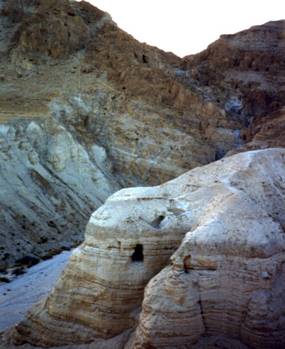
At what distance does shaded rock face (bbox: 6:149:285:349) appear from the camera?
9.09 metres

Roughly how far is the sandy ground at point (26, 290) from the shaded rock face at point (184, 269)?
4.36m

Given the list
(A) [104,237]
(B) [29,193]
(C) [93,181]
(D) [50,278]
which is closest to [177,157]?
(C) [93,181]

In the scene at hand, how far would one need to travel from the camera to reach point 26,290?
63.3 feet

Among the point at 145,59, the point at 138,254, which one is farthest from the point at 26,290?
the point at 145,59

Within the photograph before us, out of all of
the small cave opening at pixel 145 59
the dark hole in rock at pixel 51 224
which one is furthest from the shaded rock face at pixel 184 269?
the small cave opening at pixel 145 59

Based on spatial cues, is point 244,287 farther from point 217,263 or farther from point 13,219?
A: point 13,219

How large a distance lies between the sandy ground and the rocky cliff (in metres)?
2.49

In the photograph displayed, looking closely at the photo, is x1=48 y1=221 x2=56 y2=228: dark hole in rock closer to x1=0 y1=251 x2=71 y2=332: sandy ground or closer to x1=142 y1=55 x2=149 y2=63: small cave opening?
x1=0 y1=251 x2=71 y2=332: sandy ground

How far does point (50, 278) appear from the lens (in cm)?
2039

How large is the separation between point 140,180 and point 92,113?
6.03 metres

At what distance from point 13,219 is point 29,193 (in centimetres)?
282

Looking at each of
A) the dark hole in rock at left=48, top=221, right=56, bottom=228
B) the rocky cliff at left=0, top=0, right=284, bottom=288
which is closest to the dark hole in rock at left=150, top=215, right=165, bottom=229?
the rocky cliff at left=0, top=0, right=284, bottom=288

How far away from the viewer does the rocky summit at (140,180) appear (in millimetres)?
9219

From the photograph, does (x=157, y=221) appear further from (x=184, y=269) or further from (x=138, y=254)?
(x=184, y=269)
